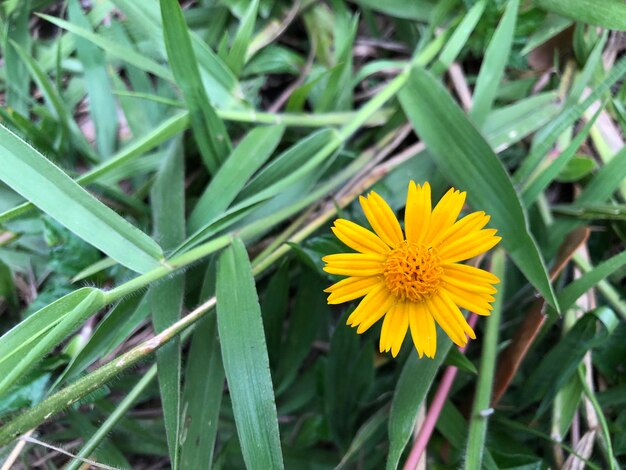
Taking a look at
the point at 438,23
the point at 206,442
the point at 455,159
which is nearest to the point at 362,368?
the point at 206,442

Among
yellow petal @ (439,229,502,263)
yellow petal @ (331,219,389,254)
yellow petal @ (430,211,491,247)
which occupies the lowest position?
yellow petal @ (439,229,502,263)

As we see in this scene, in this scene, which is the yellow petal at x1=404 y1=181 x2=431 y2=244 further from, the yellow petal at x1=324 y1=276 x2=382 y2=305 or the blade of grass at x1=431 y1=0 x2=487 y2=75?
the blade of grass at x1=431 y1=0 x2=487 y2=75

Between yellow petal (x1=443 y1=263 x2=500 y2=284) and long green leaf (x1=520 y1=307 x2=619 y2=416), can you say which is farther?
long green leaf (x1=520 y1=307 x2=619 y2=416)

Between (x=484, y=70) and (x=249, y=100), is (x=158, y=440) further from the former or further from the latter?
(x=484, y=70)

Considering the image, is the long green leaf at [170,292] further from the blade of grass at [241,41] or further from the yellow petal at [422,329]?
the yellow petal at [422,329]

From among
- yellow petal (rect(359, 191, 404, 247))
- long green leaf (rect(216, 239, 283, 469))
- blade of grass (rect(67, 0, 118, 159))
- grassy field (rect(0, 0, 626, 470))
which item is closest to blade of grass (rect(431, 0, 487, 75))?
grassy field (rect(0, 0, 626, 470))

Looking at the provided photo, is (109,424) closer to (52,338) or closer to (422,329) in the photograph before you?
(52,338)

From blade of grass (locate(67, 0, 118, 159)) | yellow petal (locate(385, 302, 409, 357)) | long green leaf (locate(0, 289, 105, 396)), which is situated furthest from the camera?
blade of grass (locate(67, 0, 118, 159))
